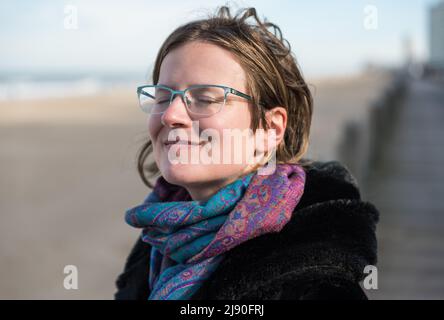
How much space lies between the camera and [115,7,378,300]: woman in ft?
5.11

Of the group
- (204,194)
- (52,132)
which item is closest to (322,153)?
(204,194)

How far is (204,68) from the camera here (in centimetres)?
167

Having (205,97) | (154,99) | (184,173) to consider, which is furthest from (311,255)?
(154,99)

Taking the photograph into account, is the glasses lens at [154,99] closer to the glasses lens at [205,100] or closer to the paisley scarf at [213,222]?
the glasses lens at [205,100]

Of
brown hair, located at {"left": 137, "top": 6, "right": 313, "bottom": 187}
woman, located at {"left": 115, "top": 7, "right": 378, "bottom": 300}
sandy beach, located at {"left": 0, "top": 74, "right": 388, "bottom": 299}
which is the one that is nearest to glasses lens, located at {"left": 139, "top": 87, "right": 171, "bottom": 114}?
woman, located at {"left": 115, "top": 7, "right": 378, "bottom": 300}

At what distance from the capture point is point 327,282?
149 cm

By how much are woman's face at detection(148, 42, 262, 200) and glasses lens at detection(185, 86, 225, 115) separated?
0.02m

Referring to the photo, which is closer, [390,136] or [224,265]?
[224,265]

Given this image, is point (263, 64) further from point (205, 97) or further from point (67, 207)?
point (67, 207)

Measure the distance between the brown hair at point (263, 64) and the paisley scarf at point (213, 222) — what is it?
0.20 metres

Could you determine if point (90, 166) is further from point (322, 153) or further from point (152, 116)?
point (152, 116)

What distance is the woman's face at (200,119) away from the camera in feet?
5.43

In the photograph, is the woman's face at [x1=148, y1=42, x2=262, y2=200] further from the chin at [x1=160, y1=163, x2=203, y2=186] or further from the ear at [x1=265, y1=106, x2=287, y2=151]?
the ear at [x1=265, y1=106, x2=287, y2=151]
